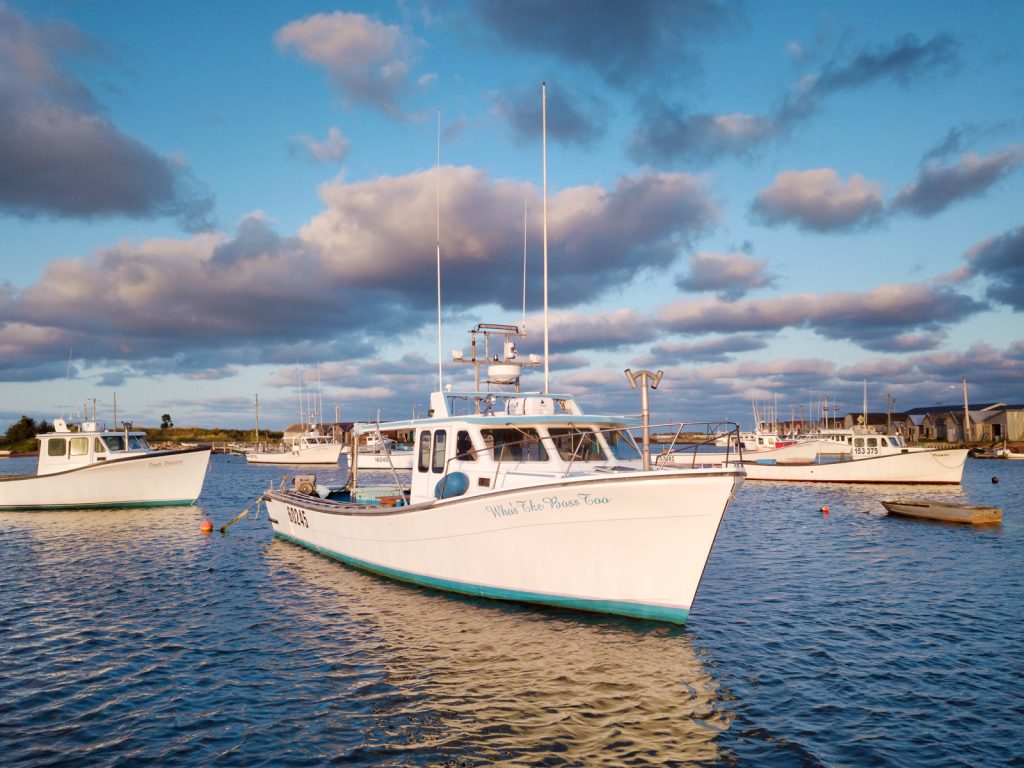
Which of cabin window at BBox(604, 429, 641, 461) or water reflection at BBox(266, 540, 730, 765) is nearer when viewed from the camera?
water reflection at BBox(266, 540, 730, 765)

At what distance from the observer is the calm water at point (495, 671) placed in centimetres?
774

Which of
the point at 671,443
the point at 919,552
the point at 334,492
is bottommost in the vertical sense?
the point at 919,552

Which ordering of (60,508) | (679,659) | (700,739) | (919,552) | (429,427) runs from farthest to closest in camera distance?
(60,508) → (919,552) → (429,427) → (679,659) → (700,739)

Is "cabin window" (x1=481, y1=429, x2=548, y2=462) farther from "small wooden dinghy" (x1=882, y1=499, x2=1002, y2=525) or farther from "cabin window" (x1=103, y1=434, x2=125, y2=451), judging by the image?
"cabin window" (x1=103, y1=434, x2=125, y2=451)

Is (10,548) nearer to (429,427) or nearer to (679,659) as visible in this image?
(429,427)

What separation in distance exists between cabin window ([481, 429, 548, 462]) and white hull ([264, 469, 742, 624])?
189 cm

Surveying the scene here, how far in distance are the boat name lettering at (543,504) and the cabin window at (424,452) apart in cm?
367

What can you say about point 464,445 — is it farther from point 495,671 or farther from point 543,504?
point 495,671

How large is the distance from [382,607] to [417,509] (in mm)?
2161

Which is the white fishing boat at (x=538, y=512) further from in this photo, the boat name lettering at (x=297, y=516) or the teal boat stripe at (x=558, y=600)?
the boat name lettering at (x=297, y=516)

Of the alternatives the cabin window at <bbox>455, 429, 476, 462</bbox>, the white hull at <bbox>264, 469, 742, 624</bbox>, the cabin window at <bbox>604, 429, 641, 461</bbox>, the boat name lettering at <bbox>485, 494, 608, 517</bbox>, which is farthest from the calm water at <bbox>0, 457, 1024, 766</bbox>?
the cabin window at <bbox>604, 429, 641, 461</bbox>

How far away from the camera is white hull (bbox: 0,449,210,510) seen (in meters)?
30.1

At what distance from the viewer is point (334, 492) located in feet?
72.1

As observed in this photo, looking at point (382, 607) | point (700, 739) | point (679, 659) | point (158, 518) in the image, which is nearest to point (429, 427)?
point (382, 607)
